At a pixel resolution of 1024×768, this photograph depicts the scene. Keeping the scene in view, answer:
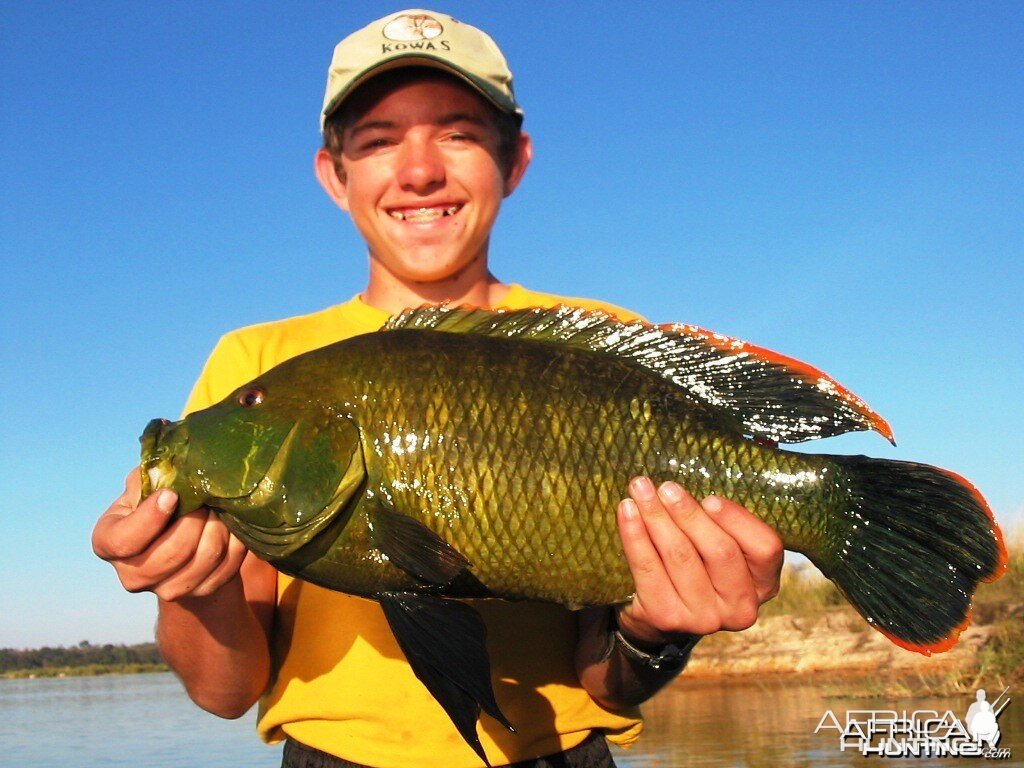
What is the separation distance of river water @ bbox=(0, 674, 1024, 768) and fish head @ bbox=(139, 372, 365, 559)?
6705 millimetres

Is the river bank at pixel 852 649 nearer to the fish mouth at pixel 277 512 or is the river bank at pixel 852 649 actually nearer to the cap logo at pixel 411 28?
the cap logo at pixel 411 28

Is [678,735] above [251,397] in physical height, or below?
below

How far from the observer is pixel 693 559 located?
9.20ft

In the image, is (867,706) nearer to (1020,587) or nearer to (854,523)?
(1020,587)

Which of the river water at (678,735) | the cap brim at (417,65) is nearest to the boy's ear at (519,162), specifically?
the cap brim at (417,65)

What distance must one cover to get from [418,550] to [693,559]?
2.54 ft

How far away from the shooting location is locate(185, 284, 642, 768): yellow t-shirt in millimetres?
3203

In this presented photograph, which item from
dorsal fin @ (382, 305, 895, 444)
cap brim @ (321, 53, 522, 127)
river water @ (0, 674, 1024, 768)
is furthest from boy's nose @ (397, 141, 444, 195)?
river water @ (0, 674, 1024, 768)

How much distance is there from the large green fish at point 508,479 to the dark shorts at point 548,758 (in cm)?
73

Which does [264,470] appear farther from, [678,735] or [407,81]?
[678,735]

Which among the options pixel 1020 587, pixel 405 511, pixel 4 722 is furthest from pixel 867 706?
pixel 4 722

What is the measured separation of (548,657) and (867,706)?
30.5 feet

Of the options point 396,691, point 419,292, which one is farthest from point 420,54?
point 396,691

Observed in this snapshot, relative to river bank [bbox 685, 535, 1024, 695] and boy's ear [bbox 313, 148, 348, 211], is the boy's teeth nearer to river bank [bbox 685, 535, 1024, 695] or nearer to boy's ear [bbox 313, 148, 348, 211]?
boy's ear [bbox 313, 148, 348, 211]
